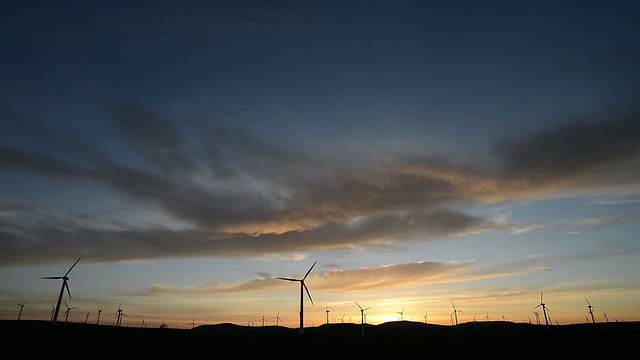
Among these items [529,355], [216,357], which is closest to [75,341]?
[216,357]

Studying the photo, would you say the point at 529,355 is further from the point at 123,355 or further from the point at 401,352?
the point at 123,355

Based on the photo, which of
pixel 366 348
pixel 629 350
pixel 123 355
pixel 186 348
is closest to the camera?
pixel 123 355

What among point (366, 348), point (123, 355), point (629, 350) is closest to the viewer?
point (123, 355)

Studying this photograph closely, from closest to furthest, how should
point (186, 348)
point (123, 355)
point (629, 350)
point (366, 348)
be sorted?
point (123, 355) → point (186, 348) → point (366, 348) → point (629, 350)

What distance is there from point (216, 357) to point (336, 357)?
87.9ft

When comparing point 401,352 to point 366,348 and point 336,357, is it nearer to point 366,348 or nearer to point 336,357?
point 366,348

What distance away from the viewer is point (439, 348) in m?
114

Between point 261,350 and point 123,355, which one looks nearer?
point 123,355

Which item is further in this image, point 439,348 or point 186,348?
point 439,348

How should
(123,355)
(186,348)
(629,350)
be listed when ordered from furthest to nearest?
(629,350) < (186,348) < (123,355)

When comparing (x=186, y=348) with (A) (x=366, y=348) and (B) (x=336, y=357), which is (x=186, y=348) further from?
(A) (x=366, y=348)

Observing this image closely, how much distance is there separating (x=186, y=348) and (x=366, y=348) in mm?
47013

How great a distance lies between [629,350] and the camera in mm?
123312

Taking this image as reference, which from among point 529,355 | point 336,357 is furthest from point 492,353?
point 336,357
